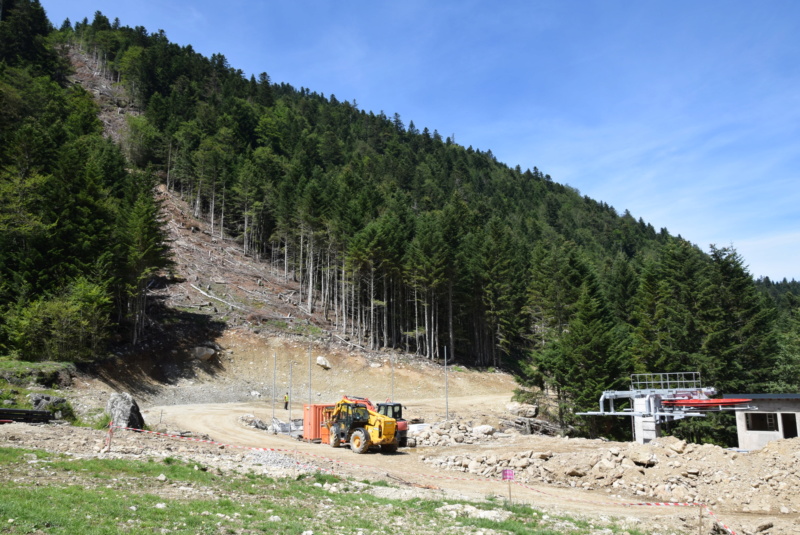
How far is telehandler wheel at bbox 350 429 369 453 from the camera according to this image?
21453 millimetres

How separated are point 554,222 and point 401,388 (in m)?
108

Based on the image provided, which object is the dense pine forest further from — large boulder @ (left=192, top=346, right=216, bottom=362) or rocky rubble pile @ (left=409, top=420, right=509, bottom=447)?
rocky rubble pile @ (left=409, top=420, right=509, bottom=447)

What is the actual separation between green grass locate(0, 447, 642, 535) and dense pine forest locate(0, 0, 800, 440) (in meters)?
23.8

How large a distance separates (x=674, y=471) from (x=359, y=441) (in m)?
12.9

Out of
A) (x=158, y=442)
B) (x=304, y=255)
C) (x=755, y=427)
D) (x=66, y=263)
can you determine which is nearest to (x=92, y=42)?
(x=304, y=255)

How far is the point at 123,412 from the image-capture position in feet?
67.4

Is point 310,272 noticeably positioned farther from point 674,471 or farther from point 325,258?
point 674,471

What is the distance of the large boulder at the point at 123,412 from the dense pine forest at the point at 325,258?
13712mm

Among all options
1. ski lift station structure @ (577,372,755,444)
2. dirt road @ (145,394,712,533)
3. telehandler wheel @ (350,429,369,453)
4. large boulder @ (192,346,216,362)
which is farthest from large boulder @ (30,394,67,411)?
ski lift station structure @ (577,372,755,444)

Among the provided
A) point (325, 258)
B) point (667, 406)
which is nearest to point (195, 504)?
point (667, 406)

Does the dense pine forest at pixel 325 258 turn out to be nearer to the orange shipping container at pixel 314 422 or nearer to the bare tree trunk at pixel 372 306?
the bare tree trunk at pixel 372 306

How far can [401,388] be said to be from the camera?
147 ft

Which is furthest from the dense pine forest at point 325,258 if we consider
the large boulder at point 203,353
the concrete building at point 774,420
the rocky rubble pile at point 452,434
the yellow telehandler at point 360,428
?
the yellow telehandler at point 360,428

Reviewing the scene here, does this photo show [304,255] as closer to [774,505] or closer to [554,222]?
[774,505]
